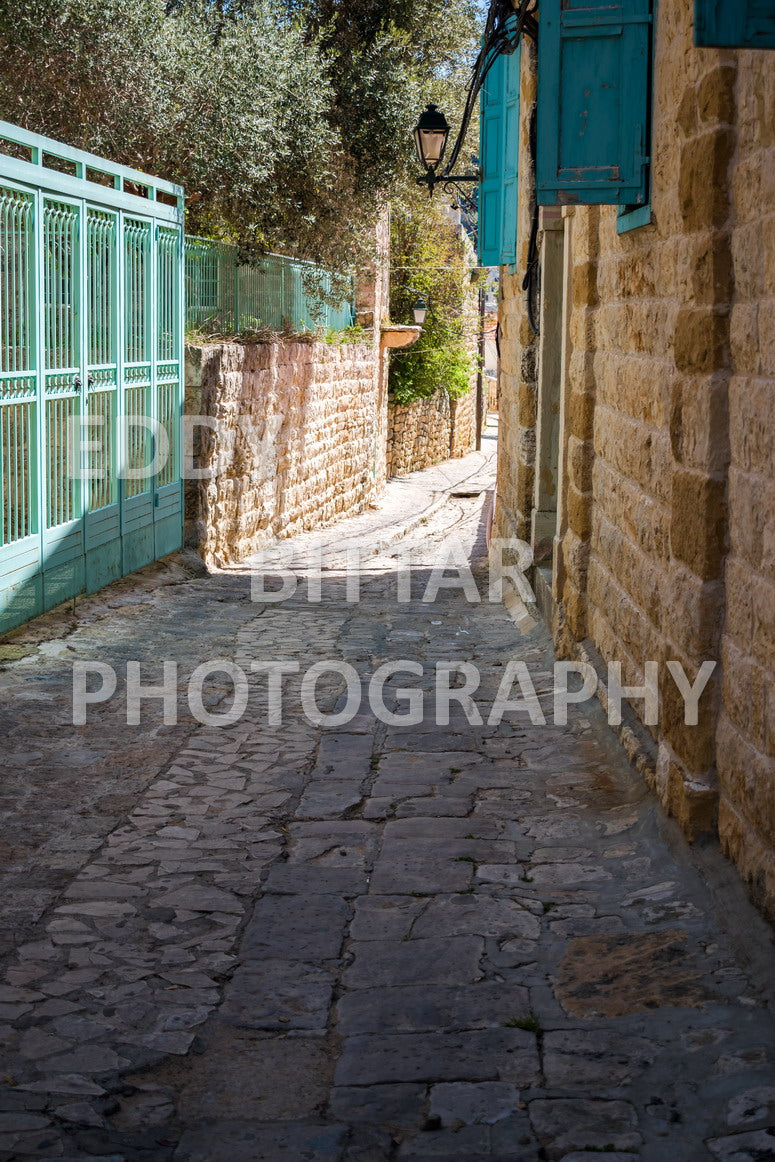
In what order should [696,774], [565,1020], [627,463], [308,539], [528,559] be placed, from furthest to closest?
[308,539], [528,559], [627,463], [696,774], [565,1020]

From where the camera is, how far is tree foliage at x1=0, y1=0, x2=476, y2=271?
1111cm

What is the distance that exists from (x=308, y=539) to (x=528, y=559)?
228 inches

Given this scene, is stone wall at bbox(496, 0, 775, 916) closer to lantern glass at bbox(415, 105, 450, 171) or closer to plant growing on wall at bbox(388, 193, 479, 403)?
lantern glass at bbox(415, 105, 450, 171)

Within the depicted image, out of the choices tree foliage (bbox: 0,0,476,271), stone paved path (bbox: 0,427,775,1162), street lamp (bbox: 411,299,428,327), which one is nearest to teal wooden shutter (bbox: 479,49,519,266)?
tree foliage (bbox: 0,0,476,271)

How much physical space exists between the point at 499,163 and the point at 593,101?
5750 millimetres

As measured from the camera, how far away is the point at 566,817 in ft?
16.0

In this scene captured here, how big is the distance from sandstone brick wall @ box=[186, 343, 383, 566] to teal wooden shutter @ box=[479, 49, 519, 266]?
98.3 inches

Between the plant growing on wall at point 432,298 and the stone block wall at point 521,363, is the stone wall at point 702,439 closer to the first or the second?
the stone block wall at point 521,363

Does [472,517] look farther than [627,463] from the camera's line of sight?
Yes

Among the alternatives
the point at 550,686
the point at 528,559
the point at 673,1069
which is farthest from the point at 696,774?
the point at 528,559

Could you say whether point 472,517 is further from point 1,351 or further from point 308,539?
point 1,351

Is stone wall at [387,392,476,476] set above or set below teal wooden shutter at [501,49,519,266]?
below

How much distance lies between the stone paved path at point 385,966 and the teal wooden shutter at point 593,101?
2.25m

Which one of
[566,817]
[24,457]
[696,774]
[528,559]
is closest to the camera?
[696,774]
